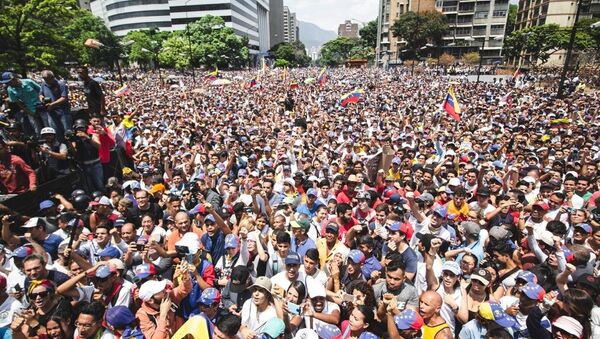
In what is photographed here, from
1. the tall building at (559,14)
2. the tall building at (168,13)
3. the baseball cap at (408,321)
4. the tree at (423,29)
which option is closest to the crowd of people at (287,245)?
the baseball cap at (408,321)

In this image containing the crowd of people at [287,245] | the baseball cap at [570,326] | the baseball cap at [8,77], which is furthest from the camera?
the baseball cap at [8,77]

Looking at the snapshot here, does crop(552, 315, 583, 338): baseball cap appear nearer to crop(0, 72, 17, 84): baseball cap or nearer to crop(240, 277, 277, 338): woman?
crop(240, 277, 277, 338): woman

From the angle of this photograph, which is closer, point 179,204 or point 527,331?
point 527,331

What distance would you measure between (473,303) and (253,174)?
4561mm

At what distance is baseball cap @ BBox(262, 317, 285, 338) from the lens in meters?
2.75

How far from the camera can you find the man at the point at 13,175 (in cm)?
→ 548

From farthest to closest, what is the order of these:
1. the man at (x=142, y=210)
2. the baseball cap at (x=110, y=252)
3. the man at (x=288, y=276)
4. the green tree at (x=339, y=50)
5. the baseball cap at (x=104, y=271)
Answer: the green tree at (x=339, y=50)
the man at (x=142, y=210)
the baseball cap at (x=110, y=252)
the man at (x=288, y=276)
the baseball cap at (x=104, y=271)

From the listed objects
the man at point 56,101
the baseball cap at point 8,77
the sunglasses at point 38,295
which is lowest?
the sunglasses at point 38,295

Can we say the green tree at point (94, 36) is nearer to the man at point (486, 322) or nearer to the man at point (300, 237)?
the man at point (300, 237)

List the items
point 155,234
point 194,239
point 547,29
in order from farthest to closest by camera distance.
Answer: point 547,29
point 155,234
point 194,239

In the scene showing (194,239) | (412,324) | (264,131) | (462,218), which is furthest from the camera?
(264,131)

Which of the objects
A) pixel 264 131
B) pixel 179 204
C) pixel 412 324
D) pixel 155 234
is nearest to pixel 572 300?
pixel 412 324

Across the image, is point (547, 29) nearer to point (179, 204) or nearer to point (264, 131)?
point (264, 131)

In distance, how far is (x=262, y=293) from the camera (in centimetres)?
313
